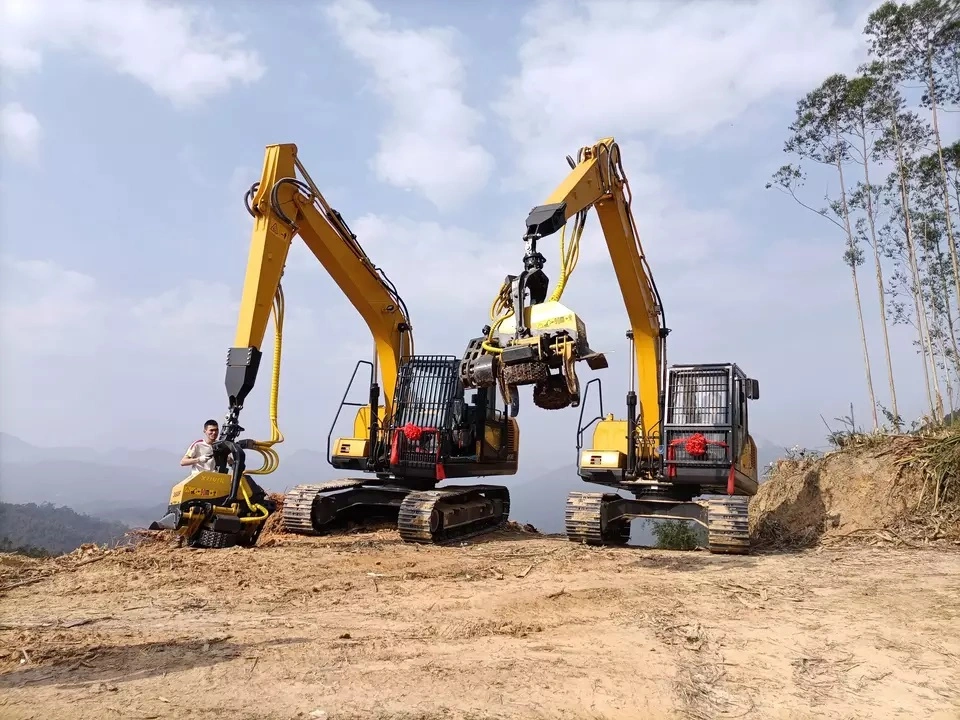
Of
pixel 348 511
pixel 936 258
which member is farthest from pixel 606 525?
pixel 936 258

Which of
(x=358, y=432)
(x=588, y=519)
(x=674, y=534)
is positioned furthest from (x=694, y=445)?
(x=674, y=534)

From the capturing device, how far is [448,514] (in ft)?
34.0

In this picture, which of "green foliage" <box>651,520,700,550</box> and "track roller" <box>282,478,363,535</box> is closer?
"track roller" <box>282,478,363,535</box>

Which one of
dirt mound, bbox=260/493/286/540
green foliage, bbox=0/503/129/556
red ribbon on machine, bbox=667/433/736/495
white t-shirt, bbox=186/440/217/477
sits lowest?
green foliage, bbox=0/503/129/556

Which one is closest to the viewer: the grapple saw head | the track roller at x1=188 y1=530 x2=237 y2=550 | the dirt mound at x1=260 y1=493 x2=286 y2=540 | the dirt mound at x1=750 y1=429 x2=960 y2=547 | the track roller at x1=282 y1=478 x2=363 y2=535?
the grapple saw head

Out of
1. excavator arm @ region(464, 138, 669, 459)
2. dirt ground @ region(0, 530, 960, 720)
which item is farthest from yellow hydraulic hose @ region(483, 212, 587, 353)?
dirt ground @ region(0, 530, 960, 720)

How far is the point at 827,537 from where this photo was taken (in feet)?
35.1

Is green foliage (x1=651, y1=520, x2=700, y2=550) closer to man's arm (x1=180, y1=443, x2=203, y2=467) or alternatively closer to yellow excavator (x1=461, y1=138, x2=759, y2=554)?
yellow excavator (x1=461, y1=138, x2=759, y2=554)

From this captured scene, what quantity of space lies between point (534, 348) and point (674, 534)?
36.8 feet

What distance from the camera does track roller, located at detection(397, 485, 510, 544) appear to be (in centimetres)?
976

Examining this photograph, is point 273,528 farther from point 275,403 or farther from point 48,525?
point 48,525

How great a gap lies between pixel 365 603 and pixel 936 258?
30452 mm

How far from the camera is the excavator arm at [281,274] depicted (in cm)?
852

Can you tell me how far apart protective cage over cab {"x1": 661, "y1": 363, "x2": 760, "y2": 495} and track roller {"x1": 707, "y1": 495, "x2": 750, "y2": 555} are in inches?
13.8
